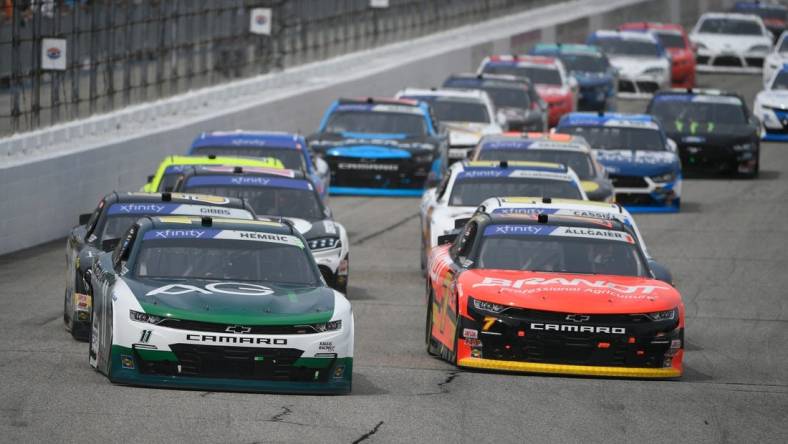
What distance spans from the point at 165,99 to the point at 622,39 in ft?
54.2

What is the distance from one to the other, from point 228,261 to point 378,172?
592 inches

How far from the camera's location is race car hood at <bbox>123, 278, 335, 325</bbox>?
11.3 m

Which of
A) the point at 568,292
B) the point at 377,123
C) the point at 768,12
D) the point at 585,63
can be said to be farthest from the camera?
the point at 768,12

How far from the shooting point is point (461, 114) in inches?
1236

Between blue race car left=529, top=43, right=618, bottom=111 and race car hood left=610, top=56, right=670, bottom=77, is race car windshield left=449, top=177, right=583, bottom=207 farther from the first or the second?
race car hood left=610, top=56, right=670, bottom=77

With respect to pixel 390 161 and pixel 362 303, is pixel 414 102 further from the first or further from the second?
pixel 362 303

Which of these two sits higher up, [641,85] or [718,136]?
[718,136]

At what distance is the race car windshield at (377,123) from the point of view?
2828 centimetres

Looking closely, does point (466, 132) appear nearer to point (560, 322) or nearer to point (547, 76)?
point (547, 76)

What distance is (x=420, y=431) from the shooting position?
1046 centimetres

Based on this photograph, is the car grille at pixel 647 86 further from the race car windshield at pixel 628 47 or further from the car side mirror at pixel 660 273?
the car side mirror at pixel 660 273

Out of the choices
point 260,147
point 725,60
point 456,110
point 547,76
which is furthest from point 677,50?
point 260,147

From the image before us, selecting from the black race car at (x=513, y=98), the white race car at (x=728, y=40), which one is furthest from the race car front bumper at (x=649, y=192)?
the white race car at (x=728, y=40)

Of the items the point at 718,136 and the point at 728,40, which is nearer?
the point at 718,136
